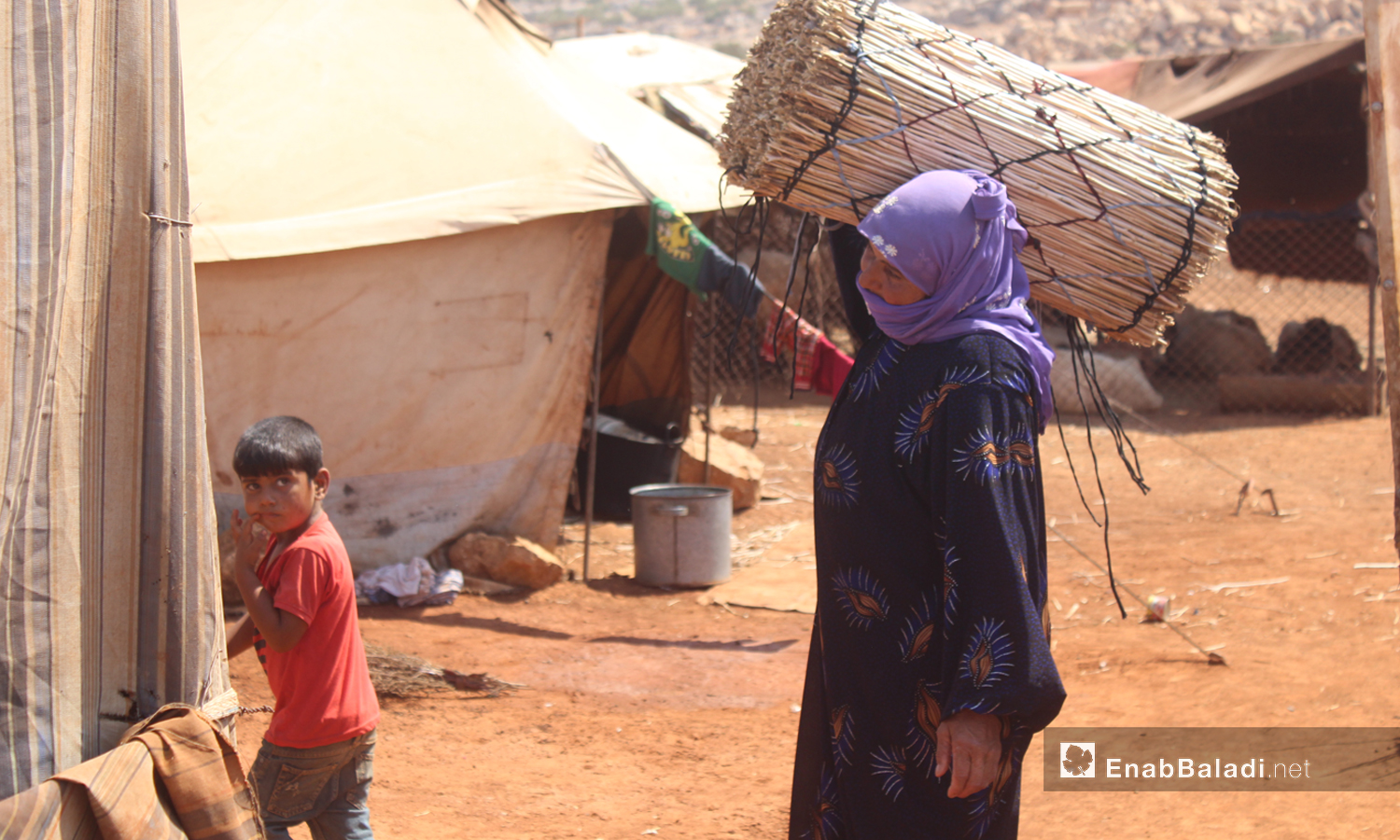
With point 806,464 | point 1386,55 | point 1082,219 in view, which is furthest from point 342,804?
point 806,464

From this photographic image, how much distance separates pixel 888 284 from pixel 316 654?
1.47 m

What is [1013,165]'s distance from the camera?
2.24 meters

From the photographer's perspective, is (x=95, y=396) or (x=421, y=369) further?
(x=421, y=369)

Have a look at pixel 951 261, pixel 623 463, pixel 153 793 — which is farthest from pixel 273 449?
pixel 623 463

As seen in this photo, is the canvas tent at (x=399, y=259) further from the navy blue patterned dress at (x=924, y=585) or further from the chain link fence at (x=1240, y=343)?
the navy blue patterned dress at (x=924, y=585)

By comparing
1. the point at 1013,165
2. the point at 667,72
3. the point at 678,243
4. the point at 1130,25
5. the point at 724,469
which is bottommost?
the point at 724,469

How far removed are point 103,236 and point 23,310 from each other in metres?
0.17

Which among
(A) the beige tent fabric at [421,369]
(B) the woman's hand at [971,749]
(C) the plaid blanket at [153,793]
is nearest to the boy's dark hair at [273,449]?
(C) the plaid blanket at [153,793]

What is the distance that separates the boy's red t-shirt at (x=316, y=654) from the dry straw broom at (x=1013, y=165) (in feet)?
4.08

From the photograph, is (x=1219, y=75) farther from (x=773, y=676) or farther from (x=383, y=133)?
(x=773, y=676)

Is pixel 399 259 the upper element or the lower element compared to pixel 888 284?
upper

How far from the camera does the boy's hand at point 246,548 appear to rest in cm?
225

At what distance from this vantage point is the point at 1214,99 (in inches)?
417

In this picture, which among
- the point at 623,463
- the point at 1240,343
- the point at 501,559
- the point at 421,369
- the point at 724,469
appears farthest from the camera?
the point at 1240,343
